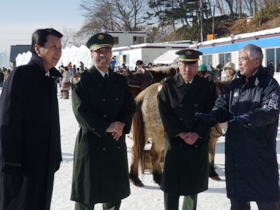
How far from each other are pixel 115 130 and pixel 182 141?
2.41ft

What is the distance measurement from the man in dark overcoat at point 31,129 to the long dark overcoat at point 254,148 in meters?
1.47

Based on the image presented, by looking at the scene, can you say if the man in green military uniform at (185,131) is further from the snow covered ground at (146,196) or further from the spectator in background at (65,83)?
the spectator in background at (65,83)

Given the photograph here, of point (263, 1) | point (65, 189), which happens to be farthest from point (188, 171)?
point (263, 1)

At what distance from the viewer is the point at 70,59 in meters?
30.8

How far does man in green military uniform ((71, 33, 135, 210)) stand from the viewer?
3123 millimetres

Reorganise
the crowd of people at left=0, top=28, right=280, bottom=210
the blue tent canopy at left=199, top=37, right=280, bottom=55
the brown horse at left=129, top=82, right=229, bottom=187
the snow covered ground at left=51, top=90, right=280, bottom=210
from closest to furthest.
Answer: the crowd of people at left=0, top=28, right=280, bottom=210 < the snow covered ground at left=51, top=90, right=280, bottom=210 < the brown horse at left=129, top=82, right=229, bottom=187 < the blue tent canopy at left=199, top=37, right=280, bottom=55

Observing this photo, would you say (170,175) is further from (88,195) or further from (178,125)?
(88,195)

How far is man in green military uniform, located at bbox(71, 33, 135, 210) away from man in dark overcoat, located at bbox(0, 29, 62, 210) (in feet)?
1.35

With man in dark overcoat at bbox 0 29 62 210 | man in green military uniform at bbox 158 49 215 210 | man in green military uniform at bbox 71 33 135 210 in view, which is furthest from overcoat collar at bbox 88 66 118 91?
man in green military uniform at bbox 158 49 215 210

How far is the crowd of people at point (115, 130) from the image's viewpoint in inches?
99.0

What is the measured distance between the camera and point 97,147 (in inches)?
124

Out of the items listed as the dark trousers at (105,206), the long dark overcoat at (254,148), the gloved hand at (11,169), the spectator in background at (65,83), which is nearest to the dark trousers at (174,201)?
the dark trousers at (105,206)

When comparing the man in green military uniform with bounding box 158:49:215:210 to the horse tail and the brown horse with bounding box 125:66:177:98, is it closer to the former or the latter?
the horse tail

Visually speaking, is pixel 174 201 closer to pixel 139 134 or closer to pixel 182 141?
pixel 182 141
